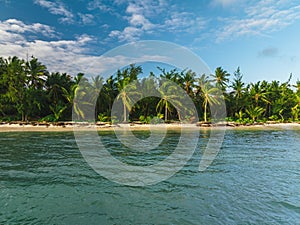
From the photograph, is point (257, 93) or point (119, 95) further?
point (257, 93)

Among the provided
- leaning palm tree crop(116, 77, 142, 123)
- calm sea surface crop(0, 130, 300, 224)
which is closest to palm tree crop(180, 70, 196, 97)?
leaning palm tree crop(116, 77, 142, 123)

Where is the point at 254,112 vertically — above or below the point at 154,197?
above

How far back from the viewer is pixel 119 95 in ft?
133

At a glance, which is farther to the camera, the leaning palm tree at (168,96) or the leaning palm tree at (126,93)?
the leaning palm tree at (168,96)

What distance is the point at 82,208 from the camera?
6277mm

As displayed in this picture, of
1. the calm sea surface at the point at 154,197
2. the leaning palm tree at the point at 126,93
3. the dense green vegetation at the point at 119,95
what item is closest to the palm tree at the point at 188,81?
the dense green vegetation at the point at 119,95

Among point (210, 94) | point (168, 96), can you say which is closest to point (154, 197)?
point (168, 96)

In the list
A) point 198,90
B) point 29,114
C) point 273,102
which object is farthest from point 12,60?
point 273,102

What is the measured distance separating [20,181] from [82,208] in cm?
365

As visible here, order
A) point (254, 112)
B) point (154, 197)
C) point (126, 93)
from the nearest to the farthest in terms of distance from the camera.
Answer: point (154, 197) < point (126, 93) < point (254, 112)

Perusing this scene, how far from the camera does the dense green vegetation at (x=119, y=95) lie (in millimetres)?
39156

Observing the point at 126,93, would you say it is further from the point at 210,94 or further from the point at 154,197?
the point at 154,197

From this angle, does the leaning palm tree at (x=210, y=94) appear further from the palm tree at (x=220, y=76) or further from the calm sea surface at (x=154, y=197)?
the calm sea surface at (x=154, y=197)

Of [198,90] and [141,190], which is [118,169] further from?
[198,90]
